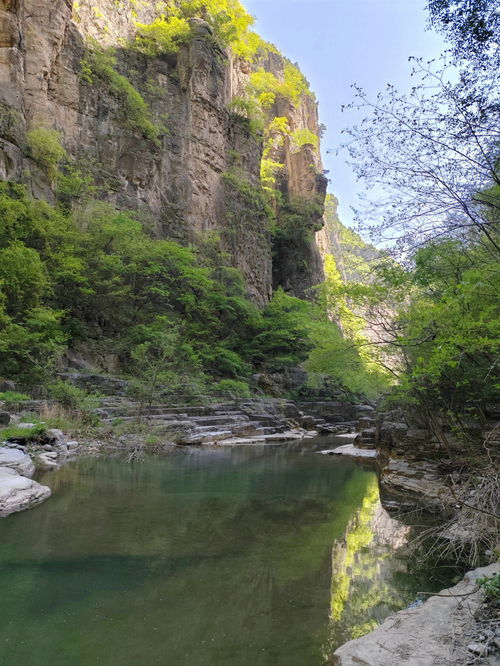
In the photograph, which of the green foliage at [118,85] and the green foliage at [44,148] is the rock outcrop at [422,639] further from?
the green foliage at [118,85]

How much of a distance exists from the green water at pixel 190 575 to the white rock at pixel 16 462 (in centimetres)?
45

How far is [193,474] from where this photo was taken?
38.4ft

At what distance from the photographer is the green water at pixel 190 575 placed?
12.5ft

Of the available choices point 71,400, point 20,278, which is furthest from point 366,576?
point 20,278

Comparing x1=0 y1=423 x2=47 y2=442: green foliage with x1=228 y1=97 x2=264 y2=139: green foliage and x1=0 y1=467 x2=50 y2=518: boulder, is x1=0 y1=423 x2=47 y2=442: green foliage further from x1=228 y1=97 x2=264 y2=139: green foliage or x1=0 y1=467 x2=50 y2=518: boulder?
x1=228 y1=97 x2=264 y2=139: green foliage

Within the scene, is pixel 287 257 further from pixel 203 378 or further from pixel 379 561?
pixel 379 561

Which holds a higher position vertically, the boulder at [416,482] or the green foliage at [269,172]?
→ the green foliage at [269,172]

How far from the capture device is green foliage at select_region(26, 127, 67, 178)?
75.7ft

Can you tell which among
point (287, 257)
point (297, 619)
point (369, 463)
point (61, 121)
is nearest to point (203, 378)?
point (369, 463)

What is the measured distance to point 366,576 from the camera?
562 cm

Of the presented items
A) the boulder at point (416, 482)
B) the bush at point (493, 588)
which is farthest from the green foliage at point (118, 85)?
the bush at point (493, 588)

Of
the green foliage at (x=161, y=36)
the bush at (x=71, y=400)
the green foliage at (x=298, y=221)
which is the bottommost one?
the bush at (x=71, y=400)

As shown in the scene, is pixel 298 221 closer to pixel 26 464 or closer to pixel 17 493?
pixel 26 464

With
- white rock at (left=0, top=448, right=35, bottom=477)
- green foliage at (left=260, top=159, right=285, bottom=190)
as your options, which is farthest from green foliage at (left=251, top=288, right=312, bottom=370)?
white rock at (left=0, top=448, right=35, bottom=477)
